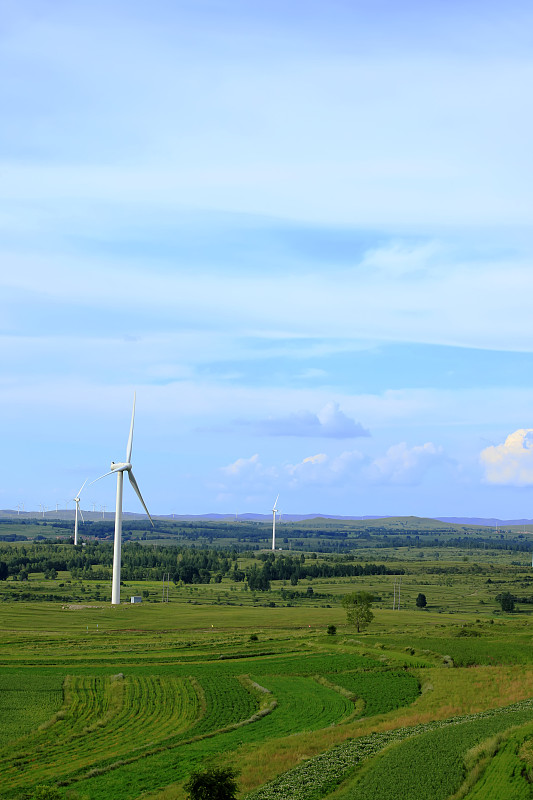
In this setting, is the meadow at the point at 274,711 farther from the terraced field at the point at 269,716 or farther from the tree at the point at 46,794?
the tree at the point at 46,794

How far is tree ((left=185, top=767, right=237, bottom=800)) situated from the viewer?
37906 millimetres

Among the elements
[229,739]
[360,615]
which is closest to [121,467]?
[360,615]

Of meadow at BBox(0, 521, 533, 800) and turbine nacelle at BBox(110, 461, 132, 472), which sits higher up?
turbine nacelle at BBox(110, 461, 132, 472)

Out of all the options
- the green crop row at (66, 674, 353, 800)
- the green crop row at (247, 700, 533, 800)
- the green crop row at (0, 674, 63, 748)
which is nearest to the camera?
the green crop row at (247, 700, 533, 800)

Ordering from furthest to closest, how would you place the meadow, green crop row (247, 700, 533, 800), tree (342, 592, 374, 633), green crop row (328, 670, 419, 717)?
tree (342, 592, 374, 633), green crop row (328, 670, 419, 717), the meadow, green crop row (247, 700, 533, 800)

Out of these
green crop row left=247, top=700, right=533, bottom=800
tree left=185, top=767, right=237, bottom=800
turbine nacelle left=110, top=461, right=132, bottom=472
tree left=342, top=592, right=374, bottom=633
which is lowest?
tree left=342, top=592, right=374, bottom=633

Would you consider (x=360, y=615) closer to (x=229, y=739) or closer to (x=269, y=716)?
(x=269, y=716)

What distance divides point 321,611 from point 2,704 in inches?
4492

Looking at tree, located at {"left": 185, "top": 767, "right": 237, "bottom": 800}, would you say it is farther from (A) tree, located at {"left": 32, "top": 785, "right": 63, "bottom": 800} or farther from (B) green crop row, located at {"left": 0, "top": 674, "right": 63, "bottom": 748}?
(B) green crop row, located at {"left": 0, "top": 674, "right": 63, "bottom": 748}

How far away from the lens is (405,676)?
84062 mm

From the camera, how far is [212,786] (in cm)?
3797

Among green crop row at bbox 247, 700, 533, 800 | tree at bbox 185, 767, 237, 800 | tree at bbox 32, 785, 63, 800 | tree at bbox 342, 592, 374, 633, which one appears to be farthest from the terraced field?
tree at bbox 342, 592, 374, 633

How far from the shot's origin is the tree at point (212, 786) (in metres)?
37.9

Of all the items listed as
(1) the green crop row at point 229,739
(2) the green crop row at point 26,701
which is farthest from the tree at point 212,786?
(2) the green crop row at point 26,701
